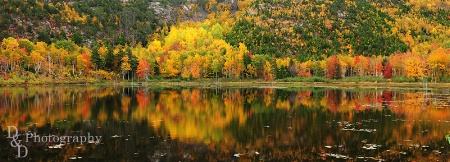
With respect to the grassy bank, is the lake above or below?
below

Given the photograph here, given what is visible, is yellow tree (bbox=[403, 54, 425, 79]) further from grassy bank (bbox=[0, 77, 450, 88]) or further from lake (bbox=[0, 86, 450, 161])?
lake (bbox=[0, 86, 450, 161])

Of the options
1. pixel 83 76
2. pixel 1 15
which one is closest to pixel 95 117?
pixel 83 76

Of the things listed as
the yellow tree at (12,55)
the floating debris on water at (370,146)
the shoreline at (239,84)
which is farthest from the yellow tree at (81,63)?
the floating debris on water at (370,146)

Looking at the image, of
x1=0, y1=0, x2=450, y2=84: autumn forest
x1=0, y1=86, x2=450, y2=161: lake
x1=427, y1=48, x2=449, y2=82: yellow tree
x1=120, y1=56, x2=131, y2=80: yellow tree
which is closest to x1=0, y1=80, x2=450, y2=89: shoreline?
x1=0, y1=0, x2=450, y2=84: autumn forest

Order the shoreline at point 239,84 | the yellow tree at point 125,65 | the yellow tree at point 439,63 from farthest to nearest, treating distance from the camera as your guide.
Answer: the yellow tree at point 125,65
the yellow tree at point 439,63
the shoreline at point 239,84

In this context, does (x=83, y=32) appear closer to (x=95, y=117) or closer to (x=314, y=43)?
(x=314, y=43)

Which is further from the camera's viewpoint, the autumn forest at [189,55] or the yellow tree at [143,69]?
the yellow tree at [143,69]

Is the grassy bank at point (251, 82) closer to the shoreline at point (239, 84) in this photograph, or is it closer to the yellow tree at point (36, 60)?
the shoreline at point (239, 84)

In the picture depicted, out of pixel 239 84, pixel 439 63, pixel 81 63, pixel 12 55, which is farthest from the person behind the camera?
pixel 81 63

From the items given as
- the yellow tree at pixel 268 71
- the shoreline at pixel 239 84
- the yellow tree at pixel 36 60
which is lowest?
the shoreline at pixel 239 84

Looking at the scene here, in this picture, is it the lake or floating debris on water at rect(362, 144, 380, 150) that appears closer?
the lake

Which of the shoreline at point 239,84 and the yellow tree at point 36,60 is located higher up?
the yellow tree at point 36,60

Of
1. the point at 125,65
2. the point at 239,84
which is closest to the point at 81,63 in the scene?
the point at 125,65

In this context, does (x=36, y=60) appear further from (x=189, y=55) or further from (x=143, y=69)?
(x=189, y=55)
